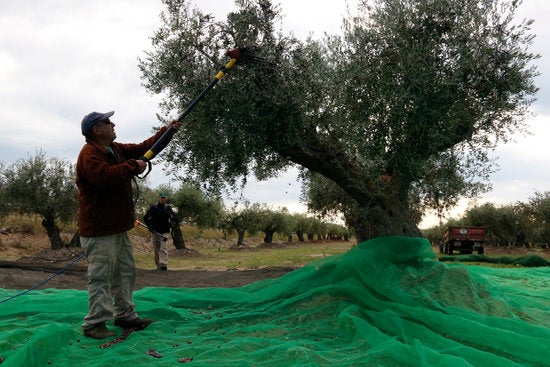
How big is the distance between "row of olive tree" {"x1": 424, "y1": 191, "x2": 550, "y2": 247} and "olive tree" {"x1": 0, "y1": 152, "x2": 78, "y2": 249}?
118 feet

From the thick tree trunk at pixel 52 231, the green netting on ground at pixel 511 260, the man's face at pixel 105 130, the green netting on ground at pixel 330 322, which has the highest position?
the man's face at pixel 105 130

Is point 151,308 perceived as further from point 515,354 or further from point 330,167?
point 515,354

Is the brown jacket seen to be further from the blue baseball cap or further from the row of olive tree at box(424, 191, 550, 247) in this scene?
the row of olive tree at box(424, 191, 550, 247)

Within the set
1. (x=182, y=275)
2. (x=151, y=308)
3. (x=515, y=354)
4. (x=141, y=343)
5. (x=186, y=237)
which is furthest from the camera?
(x=186, y=237)

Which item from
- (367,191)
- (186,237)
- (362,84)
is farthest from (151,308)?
(186,237)

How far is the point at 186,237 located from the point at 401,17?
4864cm

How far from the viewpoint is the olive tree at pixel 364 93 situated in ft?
22.9

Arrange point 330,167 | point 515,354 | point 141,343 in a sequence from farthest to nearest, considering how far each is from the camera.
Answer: point 330,167
point 141,343
point 515,354

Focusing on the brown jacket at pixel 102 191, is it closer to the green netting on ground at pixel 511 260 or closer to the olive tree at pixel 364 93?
the olive tree at pixel 364 93

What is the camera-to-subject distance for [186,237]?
53.1 metres

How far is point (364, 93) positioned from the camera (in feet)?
23.3

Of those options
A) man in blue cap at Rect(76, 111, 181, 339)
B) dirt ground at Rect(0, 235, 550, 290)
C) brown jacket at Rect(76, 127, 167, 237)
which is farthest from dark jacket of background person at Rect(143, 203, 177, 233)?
brown jacket at Rect(76, 127, 167, 237)

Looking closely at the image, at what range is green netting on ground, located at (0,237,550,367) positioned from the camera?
5.14 m

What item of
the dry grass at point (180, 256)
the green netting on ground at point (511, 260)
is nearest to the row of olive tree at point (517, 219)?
→ the dry grass at point (180, 256)
